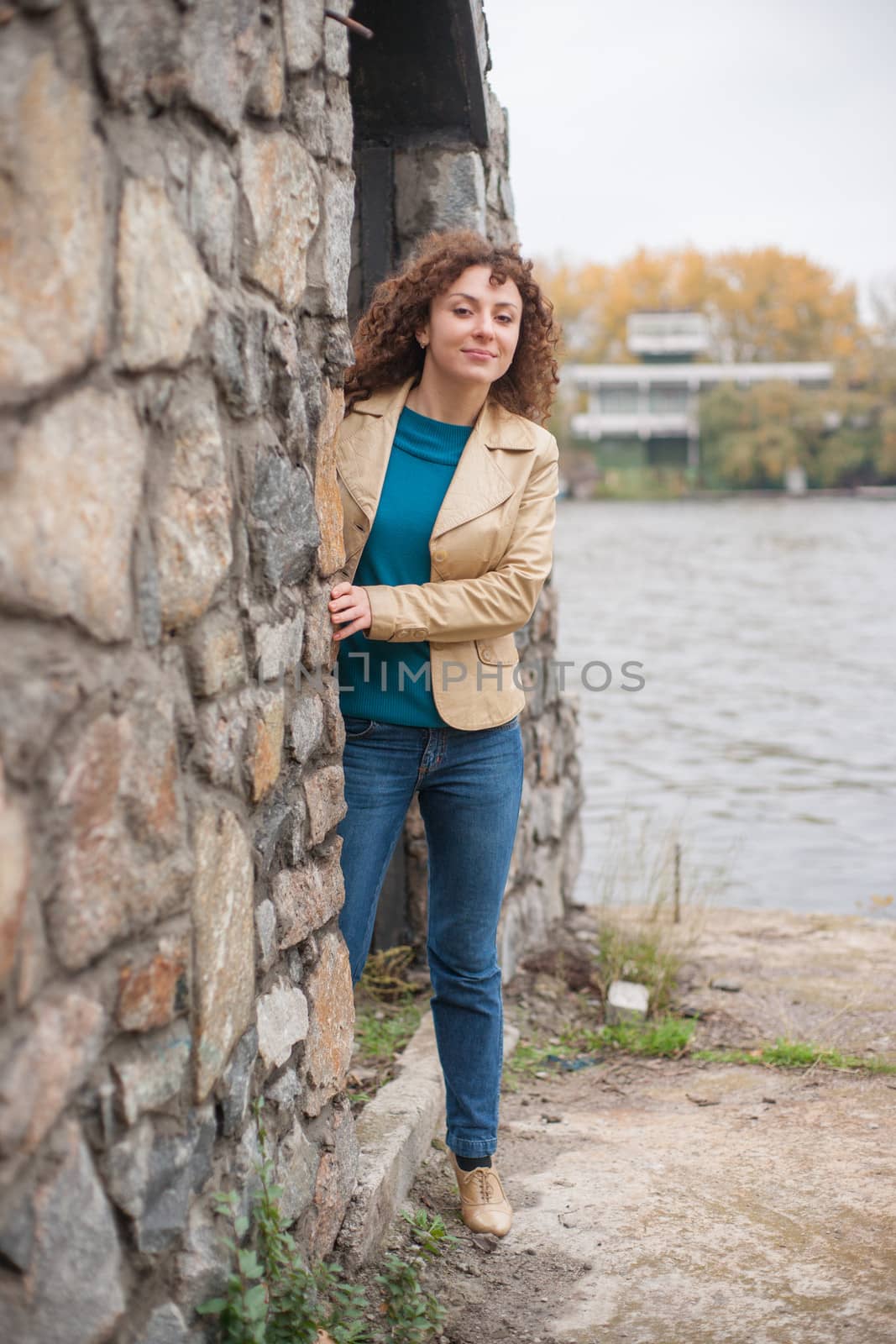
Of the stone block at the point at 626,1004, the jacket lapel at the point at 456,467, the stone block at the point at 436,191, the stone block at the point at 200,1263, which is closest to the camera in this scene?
the stone block at the point at 200,1263

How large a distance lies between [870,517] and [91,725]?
4319 cm

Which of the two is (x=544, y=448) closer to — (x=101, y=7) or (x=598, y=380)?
(x=101, y=7)

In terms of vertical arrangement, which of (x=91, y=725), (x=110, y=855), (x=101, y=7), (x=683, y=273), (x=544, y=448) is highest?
(x=683, y=273)

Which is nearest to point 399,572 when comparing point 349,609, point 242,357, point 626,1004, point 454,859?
point 349,609

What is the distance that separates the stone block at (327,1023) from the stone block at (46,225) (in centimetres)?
138

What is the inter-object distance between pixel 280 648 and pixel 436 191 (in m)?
2.35

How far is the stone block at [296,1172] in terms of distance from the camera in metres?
2.31

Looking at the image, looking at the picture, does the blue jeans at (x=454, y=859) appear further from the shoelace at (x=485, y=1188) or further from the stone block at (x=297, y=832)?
the stone block at (x=297, y=832)

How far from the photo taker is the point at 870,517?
4209 centimetres

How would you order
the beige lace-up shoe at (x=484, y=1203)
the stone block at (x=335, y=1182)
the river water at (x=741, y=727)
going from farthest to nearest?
the river water at (x=741, y=727) → the beige lace-up shoe at (x=484, y=1203) → the stone block at (x=335, y=1182)

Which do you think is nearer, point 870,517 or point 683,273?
point 870,517

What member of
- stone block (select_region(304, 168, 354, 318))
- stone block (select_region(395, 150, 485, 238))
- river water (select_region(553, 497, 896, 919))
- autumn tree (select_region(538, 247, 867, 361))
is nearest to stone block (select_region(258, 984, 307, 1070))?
stone block (select_region(304, 168, 354, 318))

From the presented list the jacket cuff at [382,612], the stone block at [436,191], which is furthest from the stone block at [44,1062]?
the stone block at [436,191]

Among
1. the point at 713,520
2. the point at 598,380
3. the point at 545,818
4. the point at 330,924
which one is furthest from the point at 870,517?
the point at 330,924
